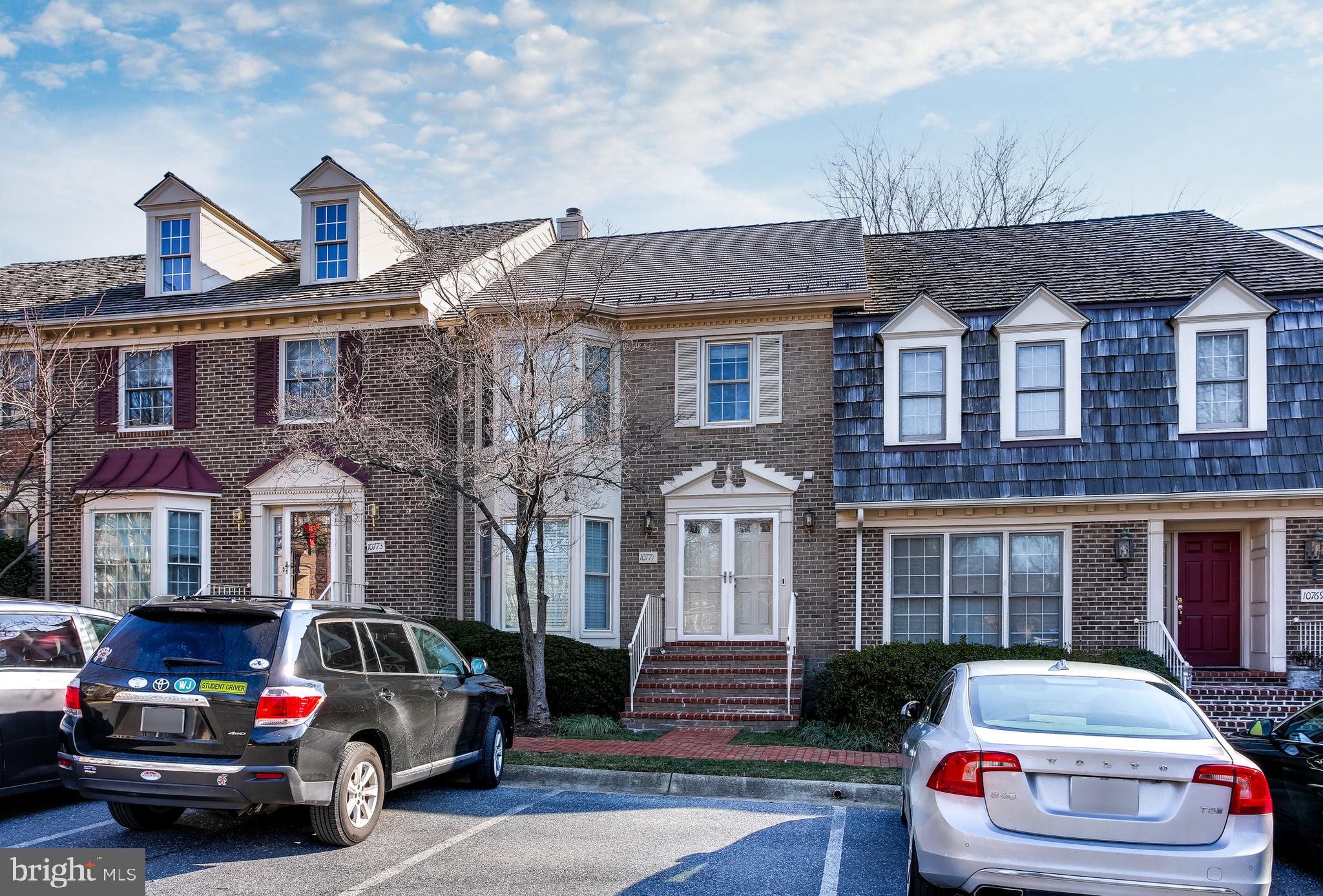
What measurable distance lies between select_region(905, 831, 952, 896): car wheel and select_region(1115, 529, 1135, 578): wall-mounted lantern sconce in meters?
9.60

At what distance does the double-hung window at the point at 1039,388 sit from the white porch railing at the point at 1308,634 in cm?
393

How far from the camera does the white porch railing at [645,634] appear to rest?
14656 mm

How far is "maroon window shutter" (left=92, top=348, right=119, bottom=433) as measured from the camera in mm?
17422

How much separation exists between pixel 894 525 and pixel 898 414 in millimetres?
1613

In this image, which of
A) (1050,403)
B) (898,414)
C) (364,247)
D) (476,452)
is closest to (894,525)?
(898,414)

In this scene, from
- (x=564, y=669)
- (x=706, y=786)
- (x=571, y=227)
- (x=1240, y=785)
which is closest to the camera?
(x=1240, y=785)

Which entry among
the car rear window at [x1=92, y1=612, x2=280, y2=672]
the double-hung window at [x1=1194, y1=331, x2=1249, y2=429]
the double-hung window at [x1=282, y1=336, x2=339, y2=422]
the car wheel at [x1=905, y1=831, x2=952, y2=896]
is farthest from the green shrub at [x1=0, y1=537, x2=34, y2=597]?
the double-hung window at [x1=1194, y1=331, x2=1249, y2=429]

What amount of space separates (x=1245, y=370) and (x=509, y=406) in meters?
10.0

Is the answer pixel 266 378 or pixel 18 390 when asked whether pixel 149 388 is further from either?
pixel 266 378

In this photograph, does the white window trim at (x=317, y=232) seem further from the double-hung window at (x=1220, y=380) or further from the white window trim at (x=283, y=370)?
the double-hung window at (x=1220, y=380)

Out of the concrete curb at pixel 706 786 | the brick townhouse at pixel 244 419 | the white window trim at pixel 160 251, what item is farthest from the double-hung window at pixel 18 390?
the concrete curb at pixel 706 786

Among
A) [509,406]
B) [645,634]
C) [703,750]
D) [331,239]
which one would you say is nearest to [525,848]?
[703,750]

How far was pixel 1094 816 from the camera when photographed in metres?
5.07

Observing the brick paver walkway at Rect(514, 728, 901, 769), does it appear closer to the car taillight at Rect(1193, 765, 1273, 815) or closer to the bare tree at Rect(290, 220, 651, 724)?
the bare tree at Rect(290, 220, 651, 724)
